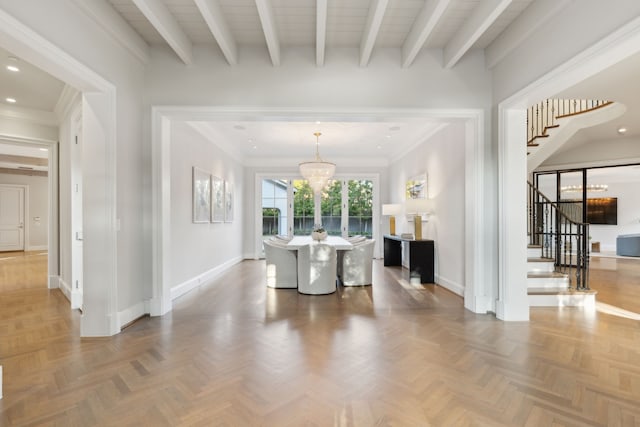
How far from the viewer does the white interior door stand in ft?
31.8

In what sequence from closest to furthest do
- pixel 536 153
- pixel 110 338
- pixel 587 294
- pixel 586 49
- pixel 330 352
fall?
pixel 586 49
pixel 330 352
pixel 110 338
pixel 587 294
pixel 536 153

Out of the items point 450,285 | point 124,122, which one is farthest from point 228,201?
point 450,285

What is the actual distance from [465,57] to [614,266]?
23.8 feet

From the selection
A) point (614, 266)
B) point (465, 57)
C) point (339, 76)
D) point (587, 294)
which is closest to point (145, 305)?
point (339, 76)

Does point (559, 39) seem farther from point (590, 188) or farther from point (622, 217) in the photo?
point (622, 217)

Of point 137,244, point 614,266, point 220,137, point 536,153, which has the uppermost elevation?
point 220,137

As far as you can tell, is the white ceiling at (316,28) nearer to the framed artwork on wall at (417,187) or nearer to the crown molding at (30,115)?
the crown molding at (30,115)

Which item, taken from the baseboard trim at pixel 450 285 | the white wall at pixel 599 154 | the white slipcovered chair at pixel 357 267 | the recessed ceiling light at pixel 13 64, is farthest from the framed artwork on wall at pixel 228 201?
the white wall at pixel 599 154

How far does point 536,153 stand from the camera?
19.0 feet

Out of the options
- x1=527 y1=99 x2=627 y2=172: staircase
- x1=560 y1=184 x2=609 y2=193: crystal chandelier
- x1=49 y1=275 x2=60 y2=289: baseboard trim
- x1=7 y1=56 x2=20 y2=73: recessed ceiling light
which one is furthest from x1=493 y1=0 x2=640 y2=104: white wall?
x1=560 y1=184 x2=609 y2=193: crystal chandelier

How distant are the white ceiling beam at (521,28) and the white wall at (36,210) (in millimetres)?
12606

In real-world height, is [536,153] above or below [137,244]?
above

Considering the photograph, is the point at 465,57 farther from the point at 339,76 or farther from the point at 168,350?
the point at 168,350

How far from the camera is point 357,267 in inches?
199
